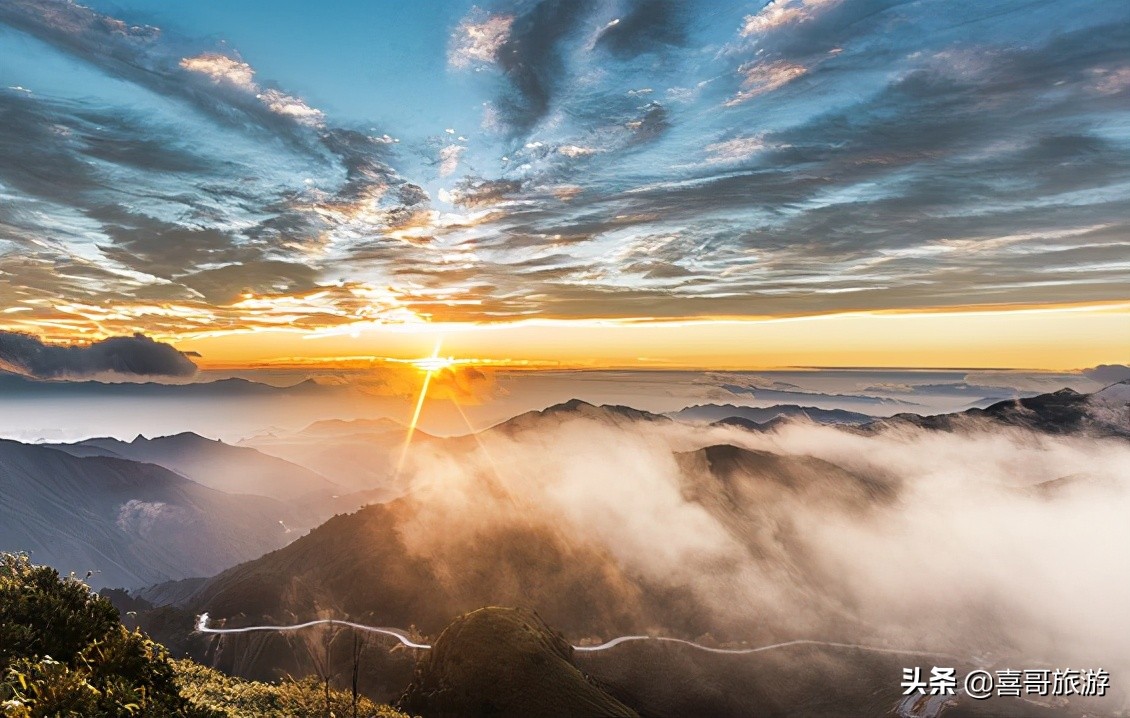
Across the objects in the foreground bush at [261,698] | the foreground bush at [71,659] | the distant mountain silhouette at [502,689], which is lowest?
the distant mountain silhouette at [502,689]

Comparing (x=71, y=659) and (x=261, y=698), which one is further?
(x=261, y=698)

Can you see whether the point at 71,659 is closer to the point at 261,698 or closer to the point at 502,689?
the point at 261,698

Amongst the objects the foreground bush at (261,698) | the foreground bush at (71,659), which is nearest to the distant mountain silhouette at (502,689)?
the foreground bush at (261,698)

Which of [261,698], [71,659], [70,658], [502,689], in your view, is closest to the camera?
[71,659]

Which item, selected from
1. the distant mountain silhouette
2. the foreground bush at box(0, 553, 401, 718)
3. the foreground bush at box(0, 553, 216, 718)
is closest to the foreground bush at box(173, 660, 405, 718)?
→ the foreground bush at box(0, 553, 401, 718)

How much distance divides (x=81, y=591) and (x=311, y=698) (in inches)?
2305

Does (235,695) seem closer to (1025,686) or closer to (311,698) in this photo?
(311,698)

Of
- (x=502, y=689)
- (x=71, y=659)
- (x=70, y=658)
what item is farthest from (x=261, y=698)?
(x=502, y=689)

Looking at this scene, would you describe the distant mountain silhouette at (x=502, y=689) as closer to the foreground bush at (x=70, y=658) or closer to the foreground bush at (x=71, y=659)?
the foreground bush at (x=71, y=659)

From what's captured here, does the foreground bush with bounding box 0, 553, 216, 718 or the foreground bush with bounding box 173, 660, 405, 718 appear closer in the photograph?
the foreground bush with bounding box 0, 553, 216, 718

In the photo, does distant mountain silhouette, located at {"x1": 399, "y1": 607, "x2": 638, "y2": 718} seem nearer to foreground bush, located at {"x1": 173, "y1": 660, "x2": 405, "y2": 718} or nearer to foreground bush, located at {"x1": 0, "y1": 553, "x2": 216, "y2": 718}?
foreground bush, located at {"x1": 173, "y1": 660, "x2": 405, "y2": 718}

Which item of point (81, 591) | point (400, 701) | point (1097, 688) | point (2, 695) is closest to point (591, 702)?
point (400, 701)

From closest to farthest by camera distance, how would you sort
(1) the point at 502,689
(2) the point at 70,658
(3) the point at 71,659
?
(3) the point at 71,659
(2) the point at 70,658
(1) the point at 502,689

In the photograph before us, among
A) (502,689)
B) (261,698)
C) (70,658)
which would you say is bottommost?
(502,689)
